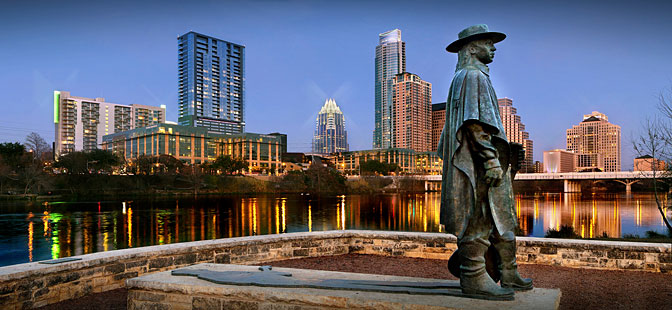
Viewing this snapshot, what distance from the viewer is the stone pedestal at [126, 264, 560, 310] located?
423 cm

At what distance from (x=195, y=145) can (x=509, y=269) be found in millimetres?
139396

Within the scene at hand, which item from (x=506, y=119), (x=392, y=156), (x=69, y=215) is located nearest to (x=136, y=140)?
(x=392, y=156)

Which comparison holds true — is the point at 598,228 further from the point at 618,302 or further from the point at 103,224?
the point at 103,224

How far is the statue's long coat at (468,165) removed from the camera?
182 inches

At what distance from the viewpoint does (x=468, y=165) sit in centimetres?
467

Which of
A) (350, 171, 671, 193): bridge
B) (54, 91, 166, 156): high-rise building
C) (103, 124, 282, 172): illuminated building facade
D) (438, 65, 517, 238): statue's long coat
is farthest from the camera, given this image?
(54, 91, 166, 156): high-rise building

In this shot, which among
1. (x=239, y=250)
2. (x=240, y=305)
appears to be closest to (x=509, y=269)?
(x=240, y=305)

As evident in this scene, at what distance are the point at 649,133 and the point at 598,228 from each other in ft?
49.5

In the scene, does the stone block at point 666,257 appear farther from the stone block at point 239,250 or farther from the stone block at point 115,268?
the stone block at point 115,268

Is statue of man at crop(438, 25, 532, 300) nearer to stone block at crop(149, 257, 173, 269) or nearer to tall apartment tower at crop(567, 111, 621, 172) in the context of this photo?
stone block at crop(149, 257, 173, 269)

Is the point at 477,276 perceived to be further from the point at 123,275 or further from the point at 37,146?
the point at 37,146

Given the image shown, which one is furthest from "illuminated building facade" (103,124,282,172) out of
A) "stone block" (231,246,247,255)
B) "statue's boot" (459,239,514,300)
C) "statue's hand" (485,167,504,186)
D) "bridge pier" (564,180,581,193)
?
"statue's hand" (485,167,504,186)

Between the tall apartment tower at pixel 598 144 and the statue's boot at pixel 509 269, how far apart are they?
7579 inches

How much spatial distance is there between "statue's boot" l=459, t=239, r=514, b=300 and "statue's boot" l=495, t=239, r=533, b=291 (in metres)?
0.30
